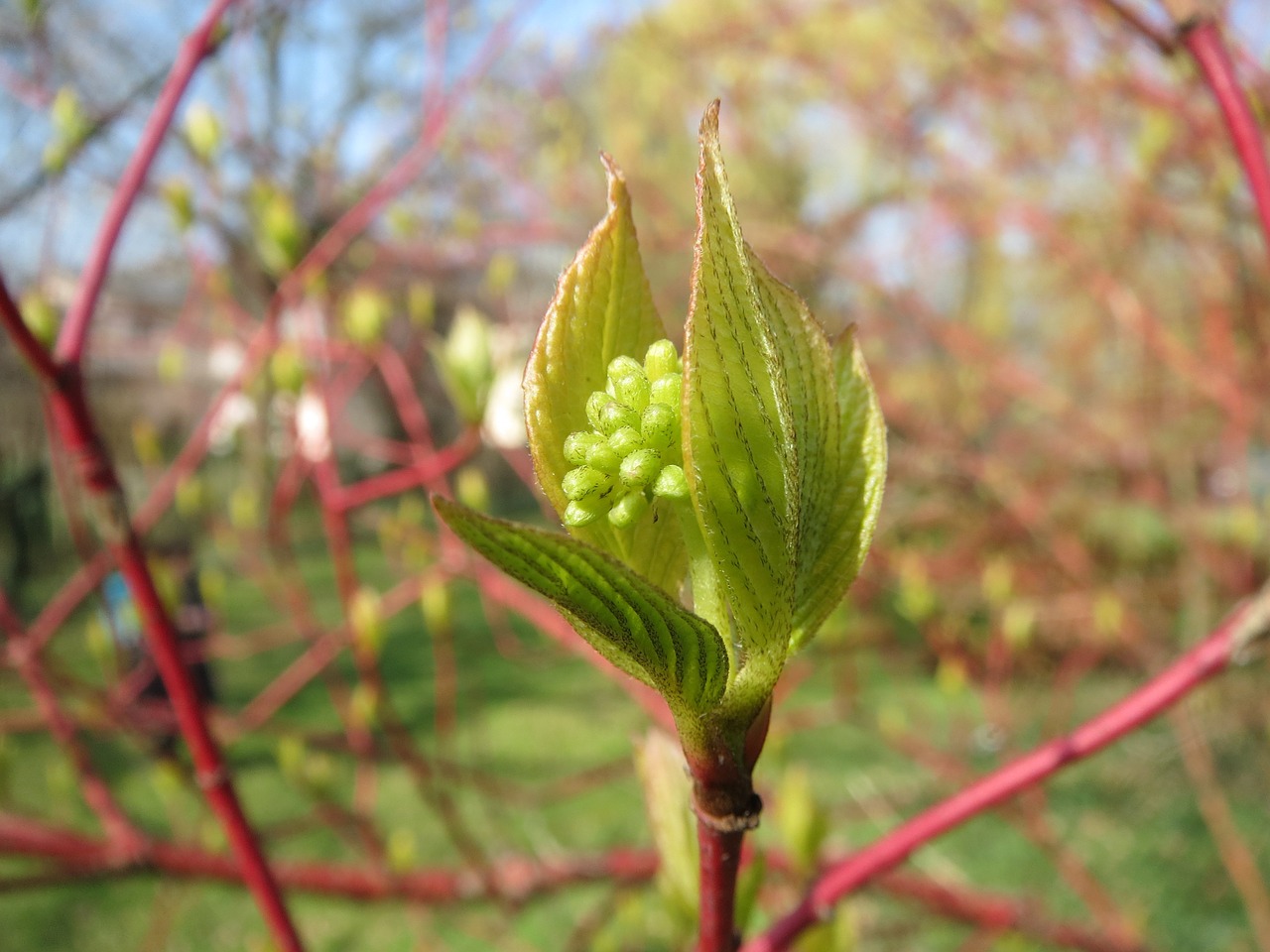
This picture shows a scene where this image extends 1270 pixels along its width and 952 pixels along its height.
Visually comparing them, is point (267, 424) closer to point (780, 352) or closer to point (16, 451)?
point (16, 451)

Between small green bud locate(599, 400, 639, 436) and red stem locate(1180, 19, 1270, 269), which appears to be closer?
small green bud locate(599, 400, 639, 436)

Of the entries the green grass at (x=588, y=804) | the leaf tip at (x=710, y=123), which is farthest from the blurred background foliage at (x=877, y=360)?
the leaf tip at (x=710, y=123)

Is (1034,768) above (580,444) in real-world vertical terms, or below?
below

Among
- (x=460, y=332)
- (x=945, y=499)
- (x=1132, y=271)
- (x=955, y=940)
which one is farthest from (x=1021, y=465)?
(x=460, y=332)

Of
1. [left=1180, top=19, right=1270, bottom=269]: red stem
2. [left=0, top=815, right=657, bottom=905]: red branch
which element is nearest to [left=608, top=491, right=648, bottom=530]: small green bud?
[left=1180, top=19, right=1270, bottom=269]: red stem

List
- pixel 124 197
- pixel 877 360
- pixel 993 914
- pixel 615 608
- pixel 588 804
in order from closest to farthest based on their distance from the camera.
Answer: pixel 615 608 < pixel 124 197 < pixel 993 914 < pixel 877 360 < pixel 588 804

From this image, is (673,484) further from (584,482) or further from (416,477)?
(416,477)

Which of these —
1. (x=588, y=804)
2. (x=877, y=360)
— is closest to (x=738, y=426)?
(x=877, y=360)

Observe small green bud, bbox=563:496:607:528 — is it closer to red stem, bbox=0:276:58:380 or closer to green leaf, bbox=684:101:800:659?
green leaf, bbox=684:101:800:659
